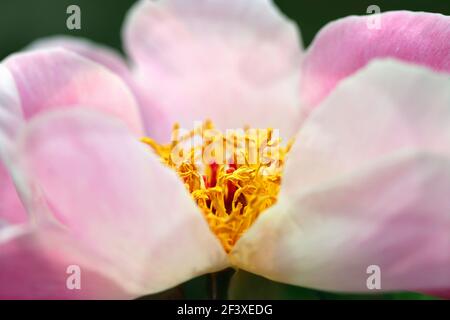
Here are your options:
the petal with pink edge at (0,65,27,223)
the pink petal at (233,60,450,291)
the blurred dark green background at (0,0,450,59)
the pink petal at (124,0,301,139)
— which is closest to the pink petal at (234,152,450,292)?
the pink petal at (233,60,450,291)

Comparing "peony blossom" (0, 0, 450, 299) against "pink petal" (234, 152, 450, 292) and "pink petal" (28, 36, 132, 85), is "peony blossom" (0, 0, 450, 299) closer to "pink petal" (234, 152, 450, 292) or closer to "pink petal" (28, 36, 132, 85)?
"pink petal" (234, 152, 450, 292)

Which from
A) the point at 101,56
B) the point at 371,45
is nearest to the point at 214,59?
the point at 101,56

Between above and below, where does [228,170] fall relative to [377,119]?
below

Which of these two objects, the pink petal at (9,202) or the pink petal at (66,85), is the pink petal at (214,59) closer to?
the pink petal at (66,85)

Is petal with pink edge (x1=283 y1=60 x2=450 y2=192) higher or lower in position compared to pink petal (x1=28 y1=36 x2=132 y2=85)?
higher

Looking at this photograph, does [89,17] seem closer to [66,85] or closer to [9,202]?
[66,85]

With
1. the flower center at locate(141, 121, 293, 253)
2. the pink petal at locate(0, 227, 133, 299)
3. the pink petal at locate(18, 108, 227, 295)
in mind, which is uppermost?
the pink petal at locate(18, 108, 227, 295)
